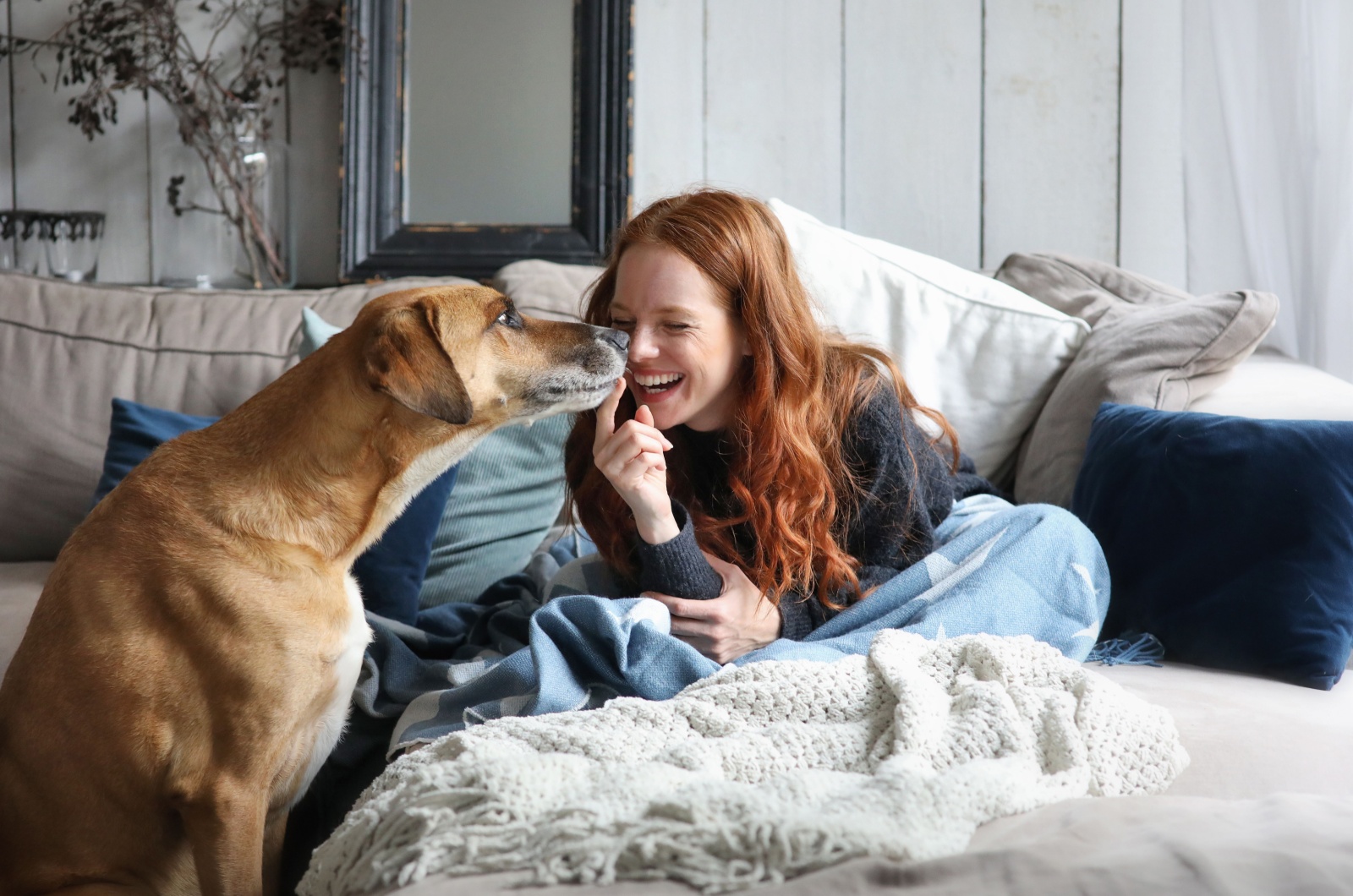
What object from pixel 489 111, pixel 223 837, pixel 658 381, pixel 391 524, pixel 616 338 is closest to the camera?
pixel 223 837

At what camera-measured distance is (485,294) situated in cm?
136

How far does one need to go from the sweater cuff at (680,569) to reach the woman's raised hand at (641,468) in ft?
0.05

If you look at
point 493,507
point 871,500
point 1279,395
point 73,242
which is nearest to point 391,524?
point 493,507

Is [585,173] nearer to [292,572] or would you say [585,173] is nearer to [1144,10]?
[1144,10]

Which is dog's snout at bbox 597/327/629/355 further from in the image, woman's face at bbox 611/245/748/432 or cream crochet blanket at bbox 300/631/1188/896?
cream crochet blanket at bbox 300/631/1188/896

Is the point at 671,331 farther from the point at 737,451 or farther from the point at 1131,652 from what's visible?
the point at 1131,652

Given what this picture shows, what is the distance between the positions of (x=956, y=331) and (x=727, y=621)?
0.90 metres

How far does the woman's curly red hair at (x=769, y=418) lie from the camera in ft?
4.91

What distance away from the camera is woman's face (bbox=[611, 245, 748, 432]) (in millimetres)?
1470

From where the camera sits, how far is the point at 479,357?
1.30 metres

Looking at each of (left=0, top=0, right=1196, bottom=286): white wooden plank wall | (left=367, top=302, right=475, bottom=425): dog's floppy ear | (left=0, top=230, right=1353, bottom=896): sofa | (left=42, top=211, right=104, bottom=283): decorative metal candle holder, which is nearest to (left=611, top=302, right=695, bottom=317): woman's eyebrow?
(left=367, top=302, right=475, bottom=425): dog's floppy ear

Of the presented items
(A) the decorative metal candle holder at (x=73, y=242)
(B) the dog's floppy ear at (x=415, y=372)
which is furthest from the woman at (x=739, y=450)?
(A) the decorative metal candle holder at (x=73, y=242)

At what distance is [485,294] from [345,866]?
2.37 ft

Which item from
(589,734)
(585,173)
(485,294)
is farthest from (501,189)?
(589,734)
